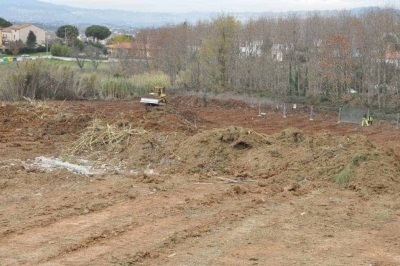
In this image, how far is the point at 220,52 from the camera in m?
40.4

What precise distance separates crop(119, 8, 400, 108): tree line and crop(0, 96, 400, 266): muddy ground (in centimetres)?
1819

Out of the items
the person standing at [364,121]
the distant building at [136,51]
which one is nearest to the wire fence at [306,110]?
the person standing at [364,121]

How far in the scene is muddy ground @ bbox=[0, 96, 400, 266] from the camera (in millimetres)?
7746

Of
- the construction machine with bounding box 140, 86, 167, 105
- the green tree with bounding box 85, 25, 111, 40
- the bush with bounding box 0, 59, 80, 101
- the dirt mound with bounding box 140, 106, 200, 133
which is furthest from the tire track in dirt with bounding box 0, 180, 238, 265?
the green tree with bounding box 85, 25, 111, 40

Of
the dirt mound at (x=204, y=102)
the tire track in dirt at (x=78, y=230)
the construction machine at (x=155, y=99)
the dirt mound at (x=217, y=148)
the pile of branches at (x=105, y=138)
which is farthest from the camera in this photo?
the dirt mound at (x=204, y=102)

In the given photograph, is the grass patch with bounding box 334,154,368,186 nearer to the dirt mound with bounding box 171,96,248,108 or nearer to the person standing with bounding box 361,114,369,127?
the person standing with bounding box 361,114,369,127

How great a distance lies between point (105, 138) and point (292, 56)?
24.9 metres

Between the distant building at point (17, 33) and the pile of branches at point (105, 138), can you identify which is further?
the distant building at point (17, 33)

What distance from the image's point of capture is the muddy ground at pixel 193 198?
25.4 feet

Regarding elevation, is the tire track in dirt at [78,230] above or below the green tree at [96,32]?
below

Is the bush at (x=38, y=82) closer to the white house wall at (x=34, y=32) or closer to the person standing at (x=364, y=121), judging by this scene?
the person standing at (x=364, y=121)

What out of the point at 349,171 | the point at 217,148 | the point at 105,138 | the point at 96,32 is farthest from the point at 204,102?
the point at 96,32

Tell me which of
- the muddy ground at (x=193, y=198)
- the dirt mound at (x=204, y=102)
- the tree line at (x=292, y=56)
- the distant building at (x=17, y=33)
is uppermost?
the distant building at (x=17, y=33)

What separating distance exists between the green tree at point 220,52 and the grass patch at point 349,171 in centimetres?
2835
